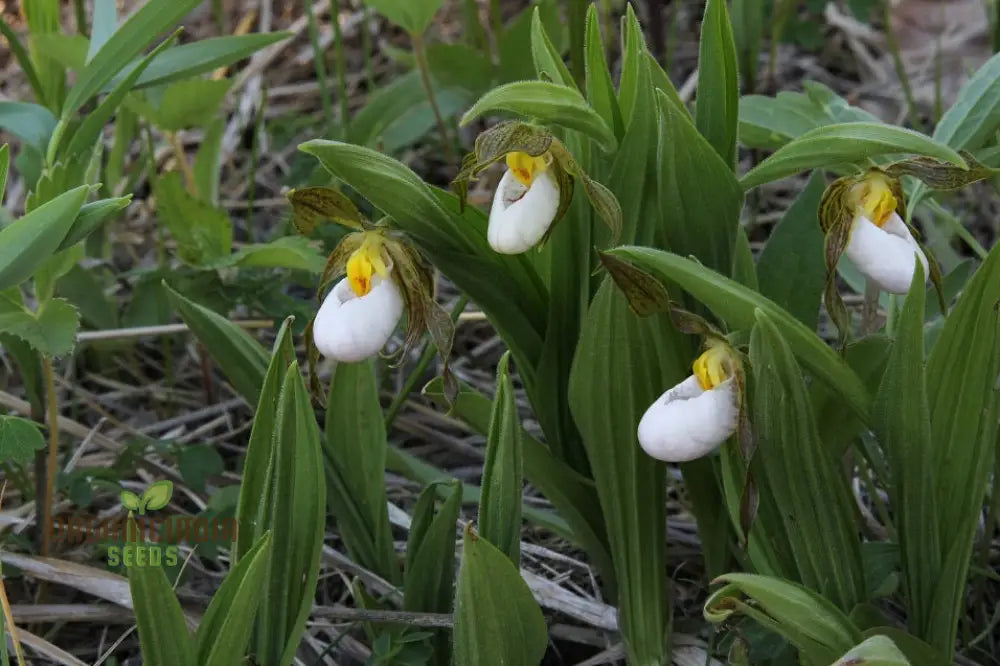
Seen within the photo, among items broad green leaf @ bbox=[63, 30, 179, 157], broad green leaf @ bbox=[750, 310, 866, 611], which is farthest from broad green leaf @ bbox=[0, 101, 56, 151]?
broad green leaf @ bbox=[750, 310, 866, 611]

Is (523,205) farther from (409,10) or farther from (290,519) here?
(409,10)

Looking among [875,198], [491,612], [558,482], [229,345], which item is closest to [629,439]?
[558,482]

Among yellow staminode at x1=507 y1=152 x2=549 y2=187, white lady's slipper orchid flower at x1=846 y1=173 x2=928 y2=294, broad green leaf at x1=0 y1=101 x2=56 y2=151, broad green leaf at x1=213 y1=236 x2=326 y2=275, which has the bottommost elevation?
broad green leaf at x1=213 y1=236 x2=326 y2=275

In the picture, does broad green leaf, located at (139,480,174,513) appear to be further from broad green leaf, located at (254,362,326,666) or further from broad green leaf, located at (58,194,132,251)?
broad green leaf, located at (58,194,132,251)

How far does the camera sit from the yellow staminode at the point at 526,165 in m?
1.12

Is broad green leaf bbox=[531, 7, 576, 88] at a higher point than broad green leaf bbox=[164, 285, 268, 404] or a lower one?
higher

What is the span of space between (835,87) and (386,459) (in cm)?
180

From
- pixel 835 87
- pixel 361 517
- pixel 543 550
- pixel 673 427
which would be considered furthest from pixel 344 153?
pixel 835 87

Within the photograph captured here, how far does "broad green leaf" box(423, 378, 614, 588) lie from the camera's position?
1.30m

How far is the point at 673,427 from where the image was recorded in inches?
41.8

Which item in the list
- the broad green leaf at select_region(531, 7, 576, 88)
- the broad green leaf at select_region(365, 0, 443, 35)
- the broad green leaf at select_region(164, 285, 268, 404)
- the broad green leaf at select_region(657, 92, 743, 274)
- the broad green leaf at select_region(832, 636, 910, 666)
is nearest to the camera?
the broad green leaf at select_region(832, 636, 910, 666)

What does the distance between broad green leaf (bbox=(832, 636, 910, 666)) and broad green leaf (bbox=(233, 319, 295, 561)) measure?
613 mm

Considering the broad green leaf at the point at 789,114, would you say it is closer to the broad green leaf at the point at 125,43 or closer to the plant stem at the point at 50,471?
the broad green leaf at the point at 125,43

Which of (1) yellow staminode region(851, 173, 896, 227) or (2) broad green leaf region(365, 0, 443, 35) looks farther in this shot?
(2) broad green leaf region(365, 0, 443, 35)
